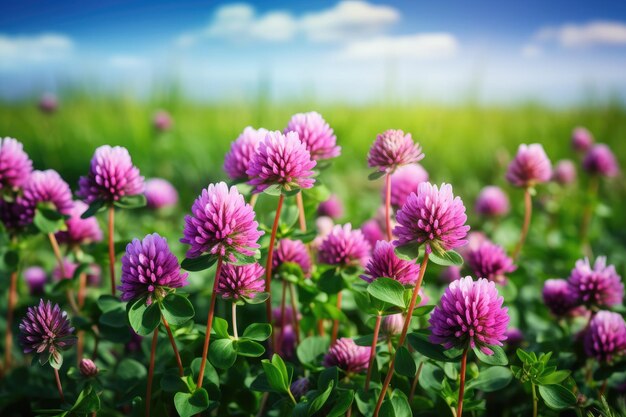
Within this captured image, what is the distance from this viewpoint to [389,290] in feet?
3.82

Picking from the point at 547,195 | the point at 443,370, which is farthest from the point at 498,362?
the point at 547,195

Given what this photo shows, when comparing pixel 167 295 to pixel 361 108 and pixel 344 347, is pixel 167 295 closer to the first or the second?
pixel 344 347

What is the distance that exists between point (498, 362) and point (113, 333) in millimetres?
979

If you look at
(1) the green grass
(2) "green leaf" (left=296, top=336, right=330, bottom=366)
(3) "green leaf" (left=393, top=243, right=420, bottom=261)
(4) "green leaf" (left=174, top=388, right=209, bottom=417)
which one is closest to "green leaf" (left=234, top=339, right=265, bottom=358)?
(4) "green leaf" (left=174, top=388, right=209, bottom=417)

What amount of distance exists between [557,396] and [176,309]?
852 mm

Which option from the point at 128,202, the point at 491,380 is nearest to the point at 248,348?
the point at 128,202

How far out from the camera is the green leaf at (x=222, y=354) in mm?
1208

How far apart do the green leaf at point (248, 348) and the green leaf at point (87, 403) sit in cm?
31

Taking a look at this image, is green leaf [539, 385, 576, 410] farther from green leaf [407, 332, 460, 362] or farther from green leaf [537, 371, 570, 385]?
green leaf [407, 332, 460, 362]

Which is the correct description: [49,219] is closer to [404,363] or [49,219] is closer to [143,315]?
[143,315]

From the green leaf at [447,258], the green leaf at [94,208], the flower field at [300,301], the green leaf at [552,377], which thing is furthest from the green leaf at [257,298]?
the green leaf at [552,377]

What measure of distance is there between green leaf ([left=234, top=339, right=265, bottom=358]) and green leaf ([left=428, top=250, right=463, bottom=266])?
410 millimetres

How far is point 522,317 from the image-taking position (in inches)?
85.8

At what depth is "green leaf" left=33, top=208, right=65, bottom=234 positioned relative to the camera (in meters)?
1.56
